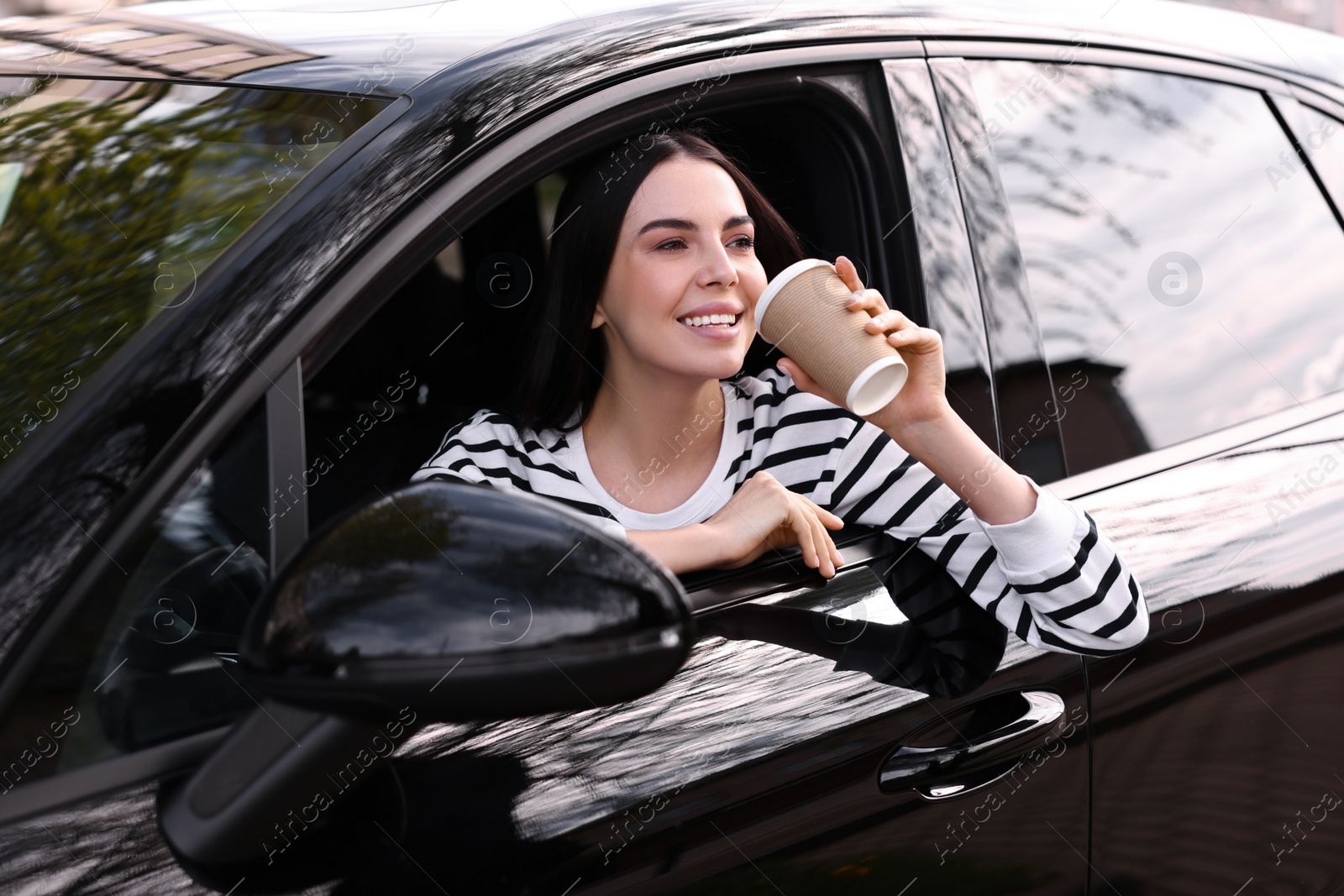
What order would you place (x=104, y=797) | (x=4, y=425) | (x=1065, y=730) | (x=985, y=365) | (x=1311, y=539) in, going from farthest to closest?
(x=1311, y=539), (x=985, y=365), (x=1065, y=730), (x=4, y=425), (x=104, y=797)

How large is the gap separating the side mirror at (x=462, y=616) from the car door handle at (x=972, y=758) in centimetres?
55

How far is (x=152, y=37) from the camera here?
1.71m

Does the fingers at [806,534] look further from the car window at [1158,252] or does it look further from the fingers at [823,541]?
the car window at [1158,252]

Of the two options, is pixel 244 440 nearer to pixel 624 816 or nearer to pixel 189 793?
pixel 189 793

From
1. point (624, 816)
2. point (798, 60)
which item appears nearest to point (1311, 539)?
point (798, 60)

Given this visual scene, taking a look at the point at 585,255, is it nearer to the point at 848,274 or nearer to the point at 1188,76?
the point at 848,274

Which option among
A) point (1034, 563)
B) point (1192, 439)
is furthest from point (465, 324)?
point (1192, 439)

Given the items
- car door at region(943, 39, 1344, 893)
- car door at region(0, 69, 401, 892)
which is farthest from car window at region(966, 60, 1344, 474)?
car door at region(0, 69, 401, 892)

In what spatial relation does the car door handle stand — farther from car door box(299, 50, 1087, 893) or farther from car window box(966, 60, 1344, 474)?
car window box(966, 60, 1344, 474)

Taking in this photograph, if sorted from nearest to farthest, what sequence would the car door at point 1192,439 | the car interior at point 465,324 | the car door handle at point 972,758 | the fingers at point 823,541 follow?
the car door handle at point 972,758 < the fingers at point 823,541 < the car door at point 1192,439 < the car interior at point 465,324

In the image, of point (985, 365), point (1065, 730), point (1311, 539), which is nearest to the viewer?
point (1065, 730)

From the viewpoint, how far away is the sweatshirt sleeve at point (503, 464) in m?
1.87

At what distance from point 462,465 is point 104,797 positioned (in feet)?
2.81

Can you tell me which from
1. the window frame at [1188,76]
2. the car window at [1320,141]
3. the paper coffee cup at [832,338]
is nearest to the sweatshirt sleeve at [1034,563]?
the window frame at [1188,76]
